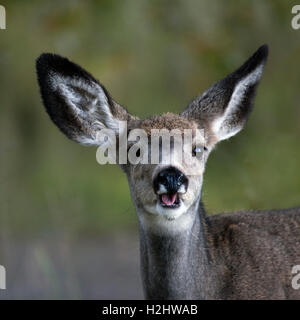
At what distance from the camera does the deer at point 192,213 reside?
25.3 feet

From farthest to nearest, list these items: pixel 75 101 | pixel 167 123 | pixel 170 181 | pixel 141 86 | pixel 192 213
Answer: pixel 141 86
pixel 75 101
pixel 167 123
pixel 192 213
pixel 170 181

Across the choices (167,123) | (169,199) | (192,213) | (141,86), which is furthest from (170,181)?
(141,86)

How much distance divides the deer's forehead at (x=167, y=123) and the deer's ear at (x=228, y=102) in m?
0.23

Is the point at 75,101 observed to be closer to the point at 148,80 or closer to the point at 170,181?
the point at 170,181

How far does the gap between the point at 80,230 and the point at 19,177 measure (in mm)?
2073

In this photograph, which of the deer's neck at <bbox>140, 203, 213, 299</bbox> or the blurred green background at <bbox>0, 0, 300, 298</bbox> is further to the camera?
the blurred green background at <bbox>0, 0, 300, 298</bbox>

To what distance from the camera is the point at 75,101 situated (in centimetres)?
827

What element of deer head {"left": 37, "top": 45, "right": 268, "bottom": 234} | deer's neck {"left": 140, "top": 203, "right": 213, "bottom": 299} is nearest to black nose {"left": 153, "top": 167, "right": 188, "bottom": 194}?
deer head {"left": 37, "top": 45, "right": 268, "bottom": 234}

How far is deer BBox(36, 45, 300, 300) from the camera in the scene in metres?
7.72

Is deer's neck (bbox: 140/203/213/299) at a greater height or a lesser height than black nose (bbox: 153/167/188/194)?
lesser

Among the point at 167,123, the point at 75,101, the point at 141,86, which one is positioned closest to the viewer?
the point at 167,123

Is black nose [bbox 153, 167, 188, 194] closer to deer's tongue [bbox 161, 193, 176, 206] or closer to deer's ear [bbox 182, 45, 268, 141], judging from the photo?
deer's tongue [bbox 161, 193, 176, 206]

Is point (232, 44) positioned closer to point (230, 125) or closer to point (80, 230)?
point (230, 125)

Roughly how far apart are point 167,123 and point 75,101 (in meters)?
0.74
